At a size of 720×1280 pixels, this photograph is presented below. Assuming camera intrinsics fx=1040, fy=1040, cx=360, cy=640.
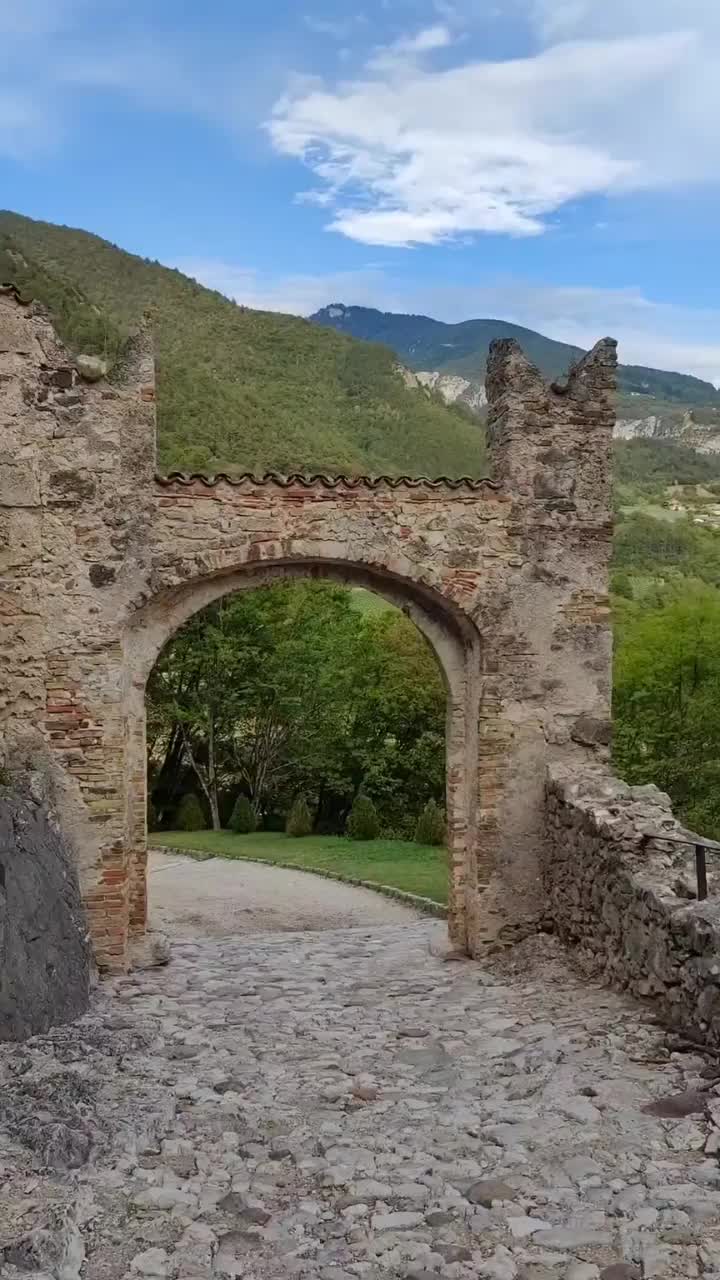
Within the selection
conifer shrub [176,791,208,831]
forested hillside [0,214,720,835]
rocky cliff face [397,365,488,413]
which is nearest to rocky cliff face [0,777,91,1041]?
forested hillside [0,214,720,835]

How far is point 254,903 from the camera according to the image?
16.0 metres

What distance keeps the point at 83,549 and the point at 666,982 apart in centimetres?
663

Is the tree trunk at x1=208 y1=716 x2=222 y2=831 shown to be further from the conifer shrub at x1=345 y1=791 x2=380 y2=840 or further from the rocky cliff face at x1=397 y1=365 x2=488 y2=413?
the rocky cliff face at x1=397 y1=365 x2=488 y2=413

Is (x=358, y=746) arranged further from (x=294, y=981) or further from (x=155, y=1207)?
(x=155, y=1207)

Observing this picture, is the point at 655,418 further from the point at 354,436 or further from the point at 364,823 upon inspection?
the point at 364,823

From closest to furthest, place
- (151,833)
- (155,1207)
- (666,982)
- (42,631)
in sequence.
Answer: (155,1207) < (666,982) < (42,631) < (151,833)

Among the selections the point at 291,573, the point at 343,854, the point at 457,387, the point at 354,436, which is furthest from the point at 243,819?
the point at 457,387

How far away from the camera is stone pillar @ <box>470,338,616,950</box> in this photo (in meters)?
11.2

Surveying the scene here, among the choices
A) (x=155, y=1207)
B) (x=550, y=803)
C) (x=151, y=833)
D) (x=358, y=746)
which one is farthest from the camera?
(x=358, y=746)

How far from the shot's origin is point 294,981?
10875 millimetres

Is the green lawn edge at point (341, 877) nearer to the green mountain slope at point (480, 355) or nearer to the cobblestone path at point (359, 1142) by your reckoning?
the cobblestone path at point (359, 1142)

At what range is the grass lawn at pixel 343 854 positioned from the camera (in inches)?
702

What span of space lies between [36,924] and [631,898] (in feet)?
16.5

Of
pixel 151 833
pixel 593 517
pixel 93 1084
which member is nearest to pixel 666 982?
pixel 93 1084
